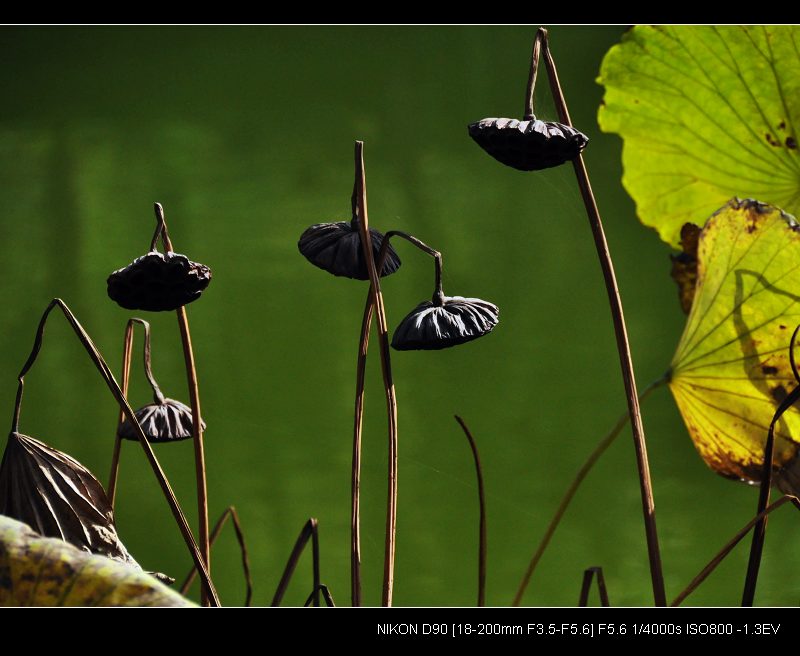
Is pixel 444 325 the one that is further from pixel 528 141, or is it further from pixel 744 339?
pixel 744 339

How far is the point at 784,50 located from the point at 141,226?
63 centimetres

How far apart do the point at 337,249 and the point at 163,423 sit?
0.55 ft

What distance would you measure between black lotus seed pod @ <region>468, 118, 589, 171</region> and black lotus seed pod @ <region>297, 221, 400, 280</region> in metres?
0.10

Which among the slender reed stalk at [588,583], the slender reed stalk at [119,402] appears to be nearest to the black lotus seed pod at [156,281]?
the slender reed stalk at [119,402]

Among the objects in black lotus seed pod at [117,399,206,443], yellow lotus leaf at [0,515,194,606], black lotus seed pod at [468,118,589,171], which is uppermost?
black lotus seed pod at [468,118,589,171]

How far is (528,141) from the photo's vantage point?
0.42 metres

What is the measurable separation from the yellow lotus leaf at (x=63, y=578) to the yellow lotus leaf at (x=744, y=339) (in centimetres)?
39

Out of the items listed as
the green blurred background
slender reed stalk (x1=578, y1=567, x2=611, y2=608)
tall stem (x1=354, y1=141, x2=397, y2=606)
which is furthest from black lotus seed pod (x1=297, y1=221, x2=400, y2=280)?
the green blurred background

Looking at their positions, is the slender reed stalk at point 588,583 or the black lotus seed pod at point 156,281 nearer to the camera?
the black lotus seed pod at point 156,281

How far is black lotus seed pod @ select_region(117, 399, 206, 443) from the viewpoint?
1.76 ft

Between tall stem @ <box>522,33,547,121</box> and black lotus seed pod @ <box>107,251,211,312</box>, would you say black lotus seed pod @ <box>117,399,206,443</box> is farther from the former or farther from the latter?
tall stem @ <box>522,33,547,121</box>

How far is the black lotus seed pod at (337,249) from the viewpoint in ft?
1.61

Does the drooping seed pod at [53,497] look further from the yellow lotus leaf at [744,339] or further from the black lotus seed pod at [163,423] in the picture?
the yellow lotus leaf at [744,339]

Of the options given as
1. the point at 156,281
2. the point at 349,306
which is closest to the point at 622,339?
the point at 156,281
